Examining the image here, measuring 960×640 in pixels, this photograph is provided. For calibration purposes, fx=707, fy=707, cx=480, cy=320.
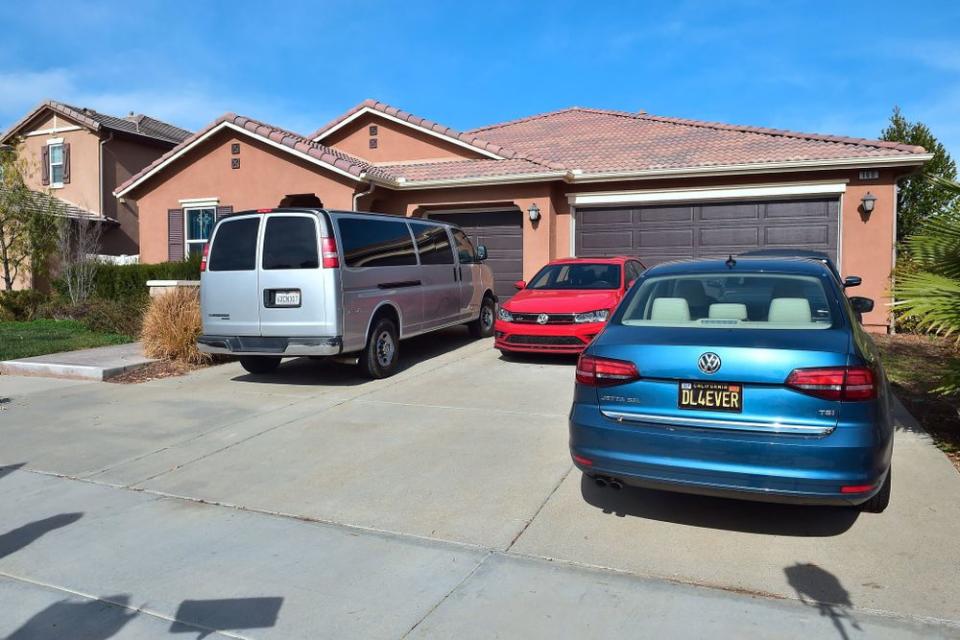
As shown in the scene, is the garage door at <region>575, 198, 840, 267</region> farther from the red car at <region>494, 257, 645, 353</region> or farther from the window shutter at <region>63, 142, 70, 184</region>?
the window shutter at <region>63, 142, 70, 184</region>

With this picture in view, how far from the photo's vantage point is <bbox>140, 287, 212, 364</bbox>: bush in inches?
394

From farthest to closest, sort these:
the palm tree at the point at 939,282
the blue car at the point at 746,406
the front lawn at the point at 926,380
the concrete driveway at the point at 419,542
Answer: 1. the front lawn at the point at 926,380
2. the palm tree at the point at 939,282
3. the blue car at the point at 746,406
4. the concrete driveway at the point at 419,542

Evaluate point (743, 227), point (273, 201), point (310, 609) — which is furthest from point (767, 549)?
point (273, 201)

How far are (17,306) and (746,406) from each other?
16658 millimetres

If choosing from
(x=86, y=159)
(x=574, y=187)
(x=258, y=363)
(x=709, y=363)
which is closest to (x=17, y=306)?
(x=86, y=159)

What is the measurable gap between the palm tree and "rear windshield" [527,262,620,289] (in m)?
4.58

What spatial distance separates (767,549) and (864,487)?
68 centimetres

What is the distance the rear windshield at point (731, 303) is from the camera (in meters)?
4.27

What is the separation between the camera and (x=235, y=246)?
8422mm

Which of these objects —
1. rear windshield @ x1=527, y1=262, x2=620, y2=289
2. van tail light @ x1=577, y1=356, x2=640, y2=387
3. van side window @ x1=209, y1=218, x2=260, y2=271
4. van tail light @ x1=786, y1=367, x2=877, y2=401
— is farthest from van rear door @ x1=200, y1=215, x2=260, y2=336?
van tail light @ x1=786, y1=367, x2=877, y2=401

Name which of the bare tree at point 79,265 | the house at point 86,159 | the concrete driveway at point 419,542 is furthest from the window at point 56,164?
the concrete driveway at point 419,542

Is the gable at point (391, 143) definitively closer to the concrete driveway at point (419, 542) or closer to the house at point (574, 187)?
the house at point (574, 187)

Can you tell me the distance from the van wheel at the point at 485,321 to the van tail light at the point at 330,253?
4.59m

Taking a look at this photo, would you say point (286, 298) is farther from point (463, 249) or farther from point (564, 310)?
point (463, 249)
